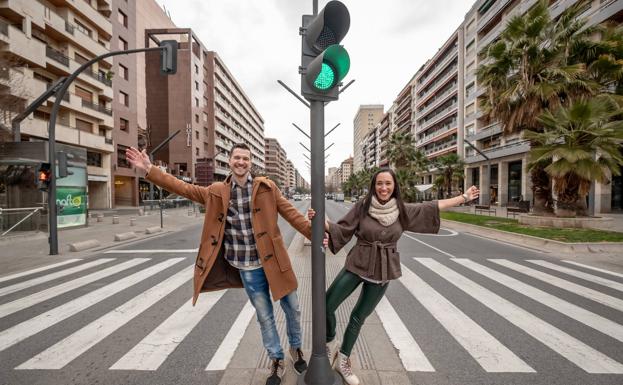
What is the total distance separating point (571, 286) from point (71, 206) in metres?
19.1

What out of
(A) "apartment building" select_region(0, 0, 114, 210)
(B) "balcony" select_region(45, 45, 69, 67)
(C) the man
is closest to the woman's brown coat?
(C) the man

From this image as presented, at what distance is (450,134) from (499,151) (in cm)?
1251

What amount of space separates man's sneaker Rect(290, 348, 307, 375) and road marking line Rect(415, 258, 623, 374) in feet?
9.07

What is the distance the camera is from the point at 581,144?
1140 cm

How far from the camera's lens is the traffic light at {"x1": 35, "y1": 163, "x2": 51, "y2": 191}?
315 inches

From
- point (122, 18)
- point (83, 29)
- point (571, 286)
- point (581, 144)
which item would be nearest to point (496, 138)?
point (581, 144)

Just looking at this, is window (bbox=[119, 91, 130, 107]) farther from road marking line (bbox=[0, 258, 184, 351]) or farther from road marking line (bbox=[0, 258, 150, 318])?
road marking line (bbox=[0, 258, 184, 351])

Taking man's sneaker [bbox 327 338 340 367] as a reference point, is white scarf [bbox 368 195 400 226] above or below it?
above

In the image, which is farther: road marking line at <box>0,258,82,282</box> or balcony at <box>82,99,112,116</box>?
balcony at <box>82,99,112,116</box>

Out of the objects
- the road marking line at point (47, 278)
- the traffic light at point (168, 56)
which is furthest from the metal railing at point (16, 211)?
the traffic light at point (168, 56)

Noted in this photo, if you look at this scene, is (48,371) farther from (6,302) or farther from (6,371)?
(6,302)

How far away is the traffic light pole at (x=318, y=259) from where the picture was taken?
2.15m

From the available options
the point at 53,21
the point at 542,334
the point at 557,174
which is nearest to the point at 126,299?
the point at 542,334

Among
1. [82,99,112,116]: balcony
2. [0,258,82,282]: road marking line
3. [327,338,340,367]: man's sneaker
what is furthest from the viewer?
[82,99,112,116]: balcony
